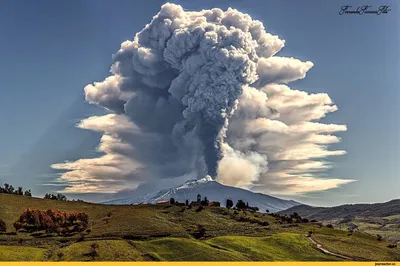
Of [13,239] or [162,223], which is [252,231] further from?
[13,239]

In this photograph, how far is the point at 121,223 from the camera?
447 feet

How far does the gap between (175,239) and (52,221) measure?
1410 inches

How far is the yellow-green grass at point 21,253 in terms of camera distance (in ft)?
309

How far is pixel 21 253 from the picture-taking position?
99250 millimetres

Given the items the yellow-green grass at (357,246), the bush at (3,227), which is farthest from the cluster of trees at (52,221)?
the yellow-green grass at (357,246)

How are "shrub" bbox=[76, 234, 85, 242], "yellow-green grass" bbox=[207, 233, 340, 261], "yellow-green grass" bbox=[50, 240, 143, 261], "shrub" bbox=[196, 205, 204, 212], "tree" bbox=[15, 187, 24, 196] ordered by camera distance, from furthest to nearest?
"tree" bbox=[15, 187, 24, 196] < "shrub" bbox=[196, 205, 204, 212] < "yellow-green grass" bbox=[207, 233, 340, 261] < "shrub" bbox=[76, 234, 85, 242] < "yellow-green grass" bbox=[50, 240, 143, 261]

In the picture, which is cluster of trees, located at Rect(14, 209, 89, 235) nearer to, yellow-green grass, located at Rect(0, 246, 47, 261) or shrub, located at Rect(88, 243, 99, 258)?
yellow-green grass, located at Rect(0, 246, 47, 261)

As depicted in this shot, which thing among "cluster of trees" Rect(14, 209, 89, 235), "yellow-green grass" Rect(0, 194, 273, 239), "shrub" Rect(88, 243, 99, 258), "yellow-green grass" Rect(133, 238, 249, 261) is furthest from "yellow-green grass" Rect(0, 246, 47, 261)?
"yellow-green grass" Rect(133, 238, 249, 261)

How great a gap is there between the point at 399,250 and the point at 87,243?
288ft

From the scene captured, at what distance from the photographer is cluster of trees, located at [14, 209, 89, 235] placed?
127 metres

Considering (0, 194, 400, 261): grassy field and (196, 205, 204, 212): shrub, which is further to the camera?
(196, 205, 204, 212): shrub

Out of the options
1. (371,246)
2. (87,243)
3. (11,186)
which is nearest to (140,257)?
(87,243)

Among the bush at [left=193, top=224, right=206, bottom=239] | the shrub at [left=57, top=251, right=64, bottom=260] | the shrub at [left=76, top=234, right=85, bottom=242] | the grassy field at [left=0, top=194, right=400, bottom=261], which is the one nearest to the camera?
the shrub at [left=57, top=251, right=64, bottom=260]
